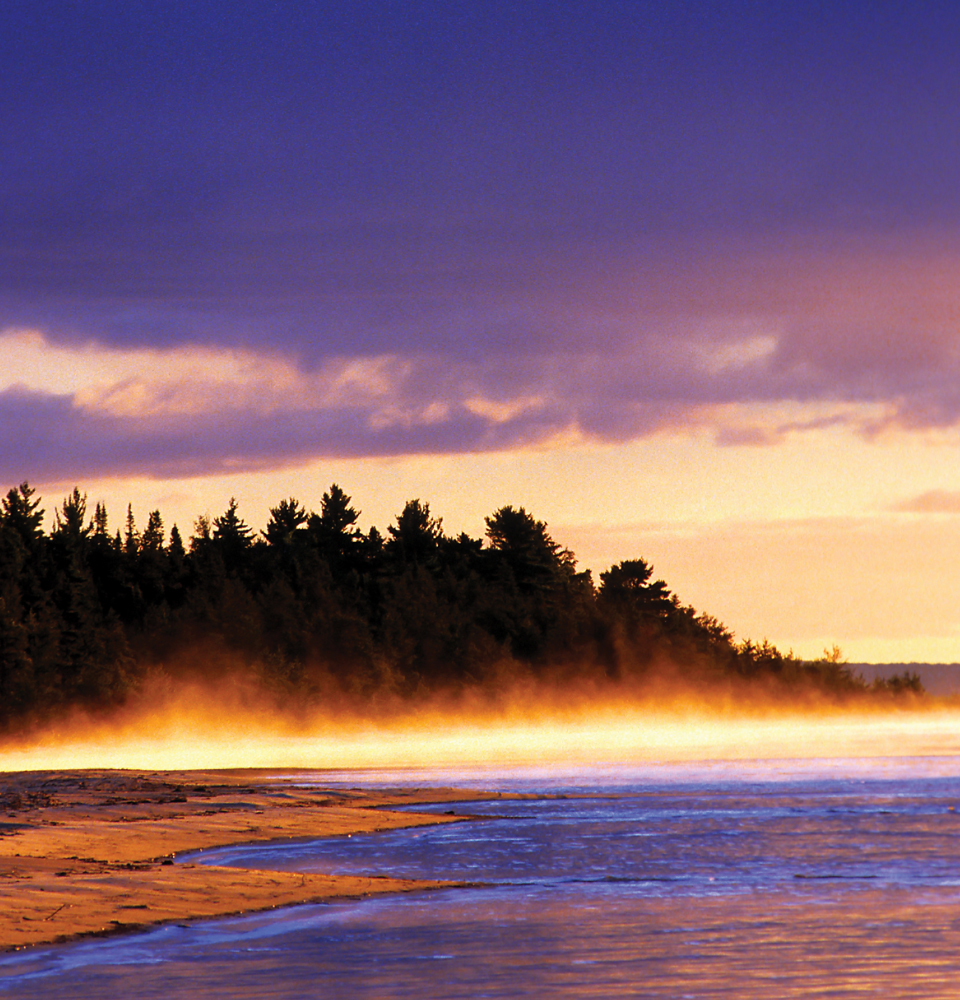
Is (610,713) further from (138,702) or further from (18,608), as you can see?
(18,608)

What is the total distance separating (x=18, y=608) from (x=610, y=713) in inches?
2830

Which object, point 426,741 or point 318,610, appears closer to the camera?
point 426,741

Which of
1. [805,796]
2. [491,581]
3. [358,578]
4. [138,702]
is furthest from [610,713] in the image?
[805,796]

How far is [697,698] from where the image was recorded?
6309 inches

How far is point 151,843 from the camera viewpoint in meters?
25.6

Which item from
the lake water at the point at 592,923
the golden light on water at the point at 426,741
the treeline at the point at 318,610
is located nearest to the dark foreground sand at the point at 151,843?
the lake water at the point at 592,923

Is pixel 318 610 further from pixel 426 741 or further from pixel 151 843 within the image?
pixel 151 843

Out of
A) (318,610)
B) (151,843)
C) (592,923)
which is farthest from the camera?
(318,610)

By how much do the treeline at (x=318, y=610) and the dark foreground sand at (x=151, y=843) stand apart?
49.1 metres

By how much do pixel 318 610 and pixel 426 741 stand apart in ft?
68.9

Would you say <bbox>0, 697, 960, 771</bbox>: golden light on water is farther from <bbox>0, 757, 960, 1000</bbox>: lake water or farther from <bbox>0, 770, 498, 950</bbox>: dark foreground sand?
<bbox>0, 757, 960, 1000</bbox>: lake water

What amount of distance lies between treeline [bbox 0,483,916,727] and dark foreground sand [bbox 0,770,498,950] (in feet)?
161

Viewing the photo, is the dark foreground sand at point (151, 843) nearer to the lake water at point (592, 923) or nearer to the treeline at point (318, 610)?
the lake water at point (592, 923)

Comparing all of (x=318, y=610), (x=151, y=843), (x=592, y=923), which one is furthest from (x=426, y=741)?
(x=592, y=923)
